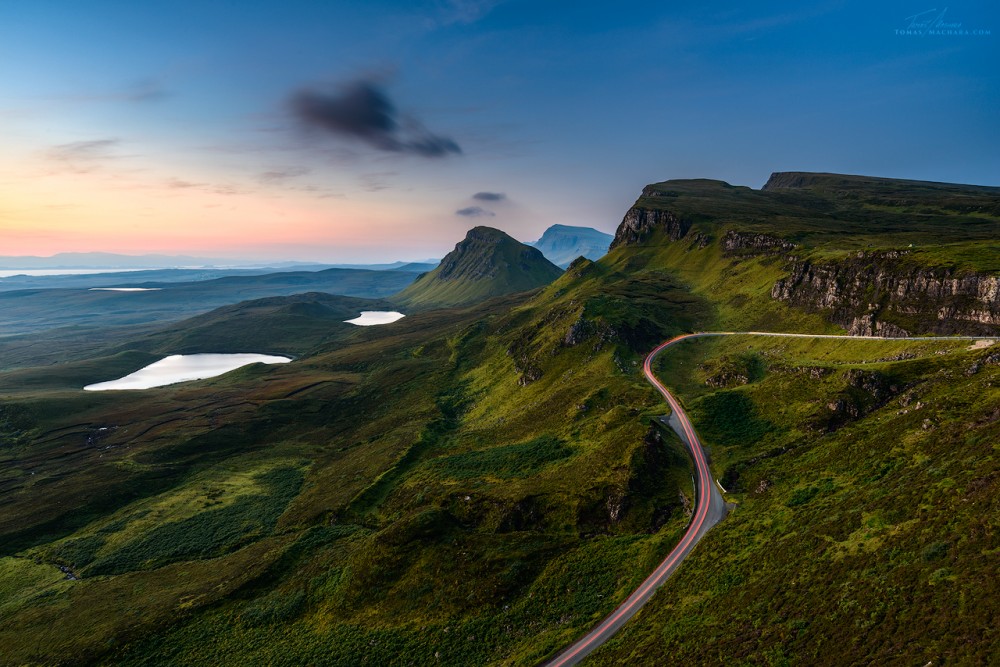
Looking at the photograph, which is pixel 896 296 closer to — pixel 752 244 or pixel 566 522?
pixel 752 244

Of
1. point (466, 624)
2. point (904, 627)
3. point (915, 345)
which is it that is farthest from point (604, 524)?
point (915, 345)

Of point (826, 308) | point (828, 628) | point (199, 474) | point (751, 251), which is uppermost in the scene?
point (751, 251)

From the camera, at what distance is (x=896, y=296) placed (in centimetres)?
9275

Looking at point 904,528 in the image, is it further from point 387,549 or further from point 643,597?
point 387,549

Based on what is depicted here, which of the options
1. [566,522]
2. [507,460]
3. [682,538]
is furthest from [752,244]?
[566,522]

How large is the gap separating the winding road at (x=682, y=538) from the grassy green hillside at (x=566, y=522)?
1.53m

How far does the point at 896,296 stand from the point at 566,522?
306 feet

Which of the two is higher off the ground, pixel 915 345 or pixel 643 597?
pixel 915 345

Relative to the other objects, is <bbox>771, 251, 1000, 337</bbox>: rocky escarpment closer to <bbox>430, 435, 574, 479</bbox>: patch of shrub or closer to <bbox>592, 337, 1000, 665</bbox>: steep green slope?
<bbox>592, 337, 1000, 665</bbox>: steep green slope

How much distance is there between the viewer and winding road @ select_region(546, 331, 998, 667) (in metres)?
40.2

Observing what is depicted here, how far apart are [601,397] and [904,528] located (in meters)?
62.4

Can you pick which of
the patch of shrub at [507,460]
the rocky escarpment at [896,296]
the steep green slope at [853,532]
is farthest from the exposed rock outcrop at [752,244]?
the patch of shrub at [507,460]

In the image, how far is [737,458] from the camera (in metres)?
63.5

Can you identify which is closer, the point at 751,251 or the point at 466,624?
the point at 466,624
